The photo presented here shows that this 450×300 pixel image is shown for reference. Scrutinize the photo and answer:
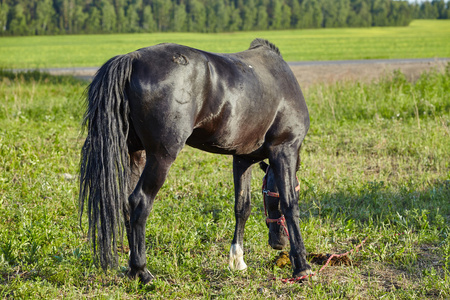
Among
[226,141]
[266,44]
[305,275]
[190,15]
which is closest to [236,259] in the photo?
[305,275]

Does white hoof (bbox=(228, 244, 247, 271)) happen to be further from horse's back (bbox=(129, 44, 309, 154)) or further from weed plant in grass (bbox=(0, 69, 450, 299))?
horse's back (bbox=(129, 44, 309, 154))

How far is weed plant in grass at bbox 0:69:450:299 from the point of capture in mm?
3930

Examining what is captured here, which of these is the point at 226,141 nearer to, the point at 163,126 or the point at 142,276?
the point at 163,126

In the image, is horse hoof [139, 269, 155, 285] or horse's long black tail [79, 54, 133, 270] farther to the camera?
horse hoof [139, 269, 155, 285]

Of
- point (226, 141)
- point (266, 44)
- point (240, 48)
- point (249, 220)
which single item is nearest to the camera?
point (226, 141)

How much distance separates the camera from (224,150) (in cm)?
391

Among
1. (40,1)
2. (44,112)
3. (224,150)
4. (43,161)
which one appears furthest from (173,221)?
(40,1)

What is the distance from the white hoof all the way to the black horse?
20.4 inches

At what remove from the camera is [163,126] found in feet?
11.1

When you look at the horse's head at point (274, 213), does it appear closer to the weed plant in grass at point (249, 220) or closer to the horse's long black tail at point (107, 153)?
the weed plant in grass at point (249, 220)

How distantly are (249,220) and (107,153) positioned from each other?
226cm

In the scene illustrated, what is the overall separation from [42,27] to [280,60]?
8732 cm

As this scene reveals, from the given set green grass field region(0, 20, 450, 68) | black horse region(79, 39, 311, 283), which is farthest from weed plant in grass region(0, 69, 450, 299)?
green grass field region(0, 20, 450, 68)

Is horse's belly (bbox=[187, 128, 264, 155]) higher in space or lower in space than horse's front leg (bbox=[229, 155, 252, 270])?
higher
